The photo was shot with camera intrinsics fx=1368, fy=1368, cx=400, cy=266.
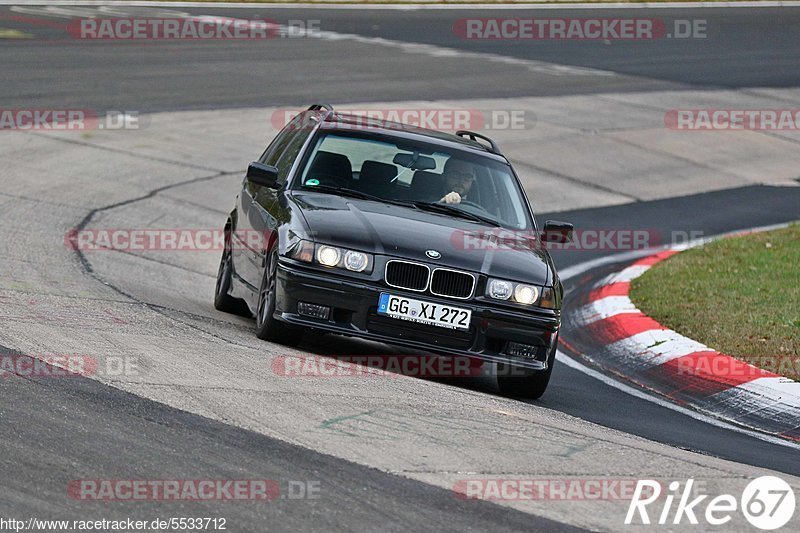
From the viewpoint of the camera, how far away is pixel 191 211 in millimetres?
14820

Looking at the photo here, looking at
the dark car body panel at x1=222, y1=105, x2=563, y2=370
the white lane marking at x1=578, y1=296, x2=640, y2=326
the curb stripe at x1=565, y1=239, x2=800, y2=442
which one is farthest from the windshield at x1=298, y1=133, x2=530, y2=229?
the white lane marking at x1=578, y1=296, x2=640, y2=326

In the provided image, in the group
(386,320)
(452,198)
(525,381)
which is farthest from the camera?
(452,198)

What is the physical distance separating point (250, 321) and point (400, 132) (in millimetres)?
1793

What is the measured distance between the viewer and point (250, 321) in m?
10.1

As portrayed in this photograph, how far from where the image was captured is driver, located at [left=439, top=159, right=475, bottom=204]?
9.31m

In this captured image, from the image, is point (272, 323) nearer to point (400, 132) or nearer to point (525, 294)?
point (525, 294)

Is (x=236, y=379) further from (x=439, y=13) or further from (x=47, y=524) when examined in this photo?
(x=439, y=13)

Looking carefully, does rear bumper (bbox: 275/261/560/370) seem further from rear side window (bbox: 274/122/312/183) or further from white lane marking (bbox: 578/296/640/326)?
white lane marking (bbox: 578/296/640/326)

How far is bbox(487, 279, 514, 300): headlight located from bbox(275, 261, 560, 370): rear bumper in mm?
79

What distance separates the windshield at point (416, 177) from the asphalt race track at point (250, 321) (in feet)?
3.62

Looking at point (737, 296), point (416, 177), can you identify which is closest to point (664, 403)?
point (416, 177)

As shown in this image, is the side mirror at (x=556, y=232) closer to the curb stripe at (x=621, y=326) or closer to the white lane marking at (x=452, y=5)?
the curb stripe at (x=621, y=326)

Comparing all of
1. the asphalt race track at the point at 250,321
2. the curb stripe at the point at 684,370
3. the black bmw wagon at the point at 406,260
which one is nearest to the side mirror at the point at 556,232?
the black bmw wagon at the point at 406,260

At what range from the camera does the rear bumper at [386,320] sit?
26.5 ft
